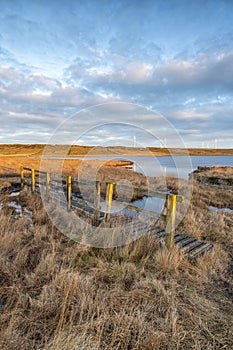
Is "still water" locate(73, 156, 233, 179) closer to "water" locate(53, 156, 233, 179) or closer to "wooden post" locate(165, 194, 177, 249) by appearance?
"water" locate(53, 156, 233, 179)

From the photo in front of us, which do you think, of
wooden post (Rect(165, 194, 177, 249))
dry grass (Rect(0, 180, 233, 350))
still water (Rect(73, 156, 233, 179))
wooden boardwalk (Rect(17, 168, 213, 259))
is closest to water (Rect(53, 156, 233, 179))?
still water (Rect(73, 156, 233, 179))

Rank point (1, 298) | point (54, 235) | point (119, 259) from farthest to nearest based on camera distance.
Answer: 1. point (54, 235)
2. point (119, 259)
3. point (1, 298)

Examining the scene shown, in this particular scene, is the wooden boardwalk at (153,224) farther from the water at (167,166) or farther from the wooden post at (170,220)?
the water at (167,166)

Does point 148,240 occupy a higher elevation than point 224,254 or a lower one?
higher

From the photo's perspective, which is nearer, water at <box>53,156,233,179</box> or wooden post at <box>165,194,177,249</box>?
wooden post at <box>165,194,177,249</box>

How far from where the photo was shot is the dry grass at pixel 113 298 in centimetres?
275

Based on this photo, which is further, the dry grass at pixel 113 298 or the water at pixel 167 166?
the water at pixel 167 166

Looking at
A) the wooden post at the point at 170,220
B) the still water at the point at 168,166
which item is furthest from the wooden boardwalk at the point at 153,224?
the still water at the point at 168,166

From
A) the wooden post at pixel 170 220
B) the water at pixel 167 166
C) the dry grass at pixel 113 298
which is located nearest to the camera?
the dry grass at pixel 113 298

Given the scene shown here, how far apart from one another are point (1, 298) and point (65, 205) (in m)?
7.20

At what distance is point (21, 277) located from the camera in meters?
4.12

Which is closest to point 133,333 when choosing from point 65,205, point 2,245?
point 2,245

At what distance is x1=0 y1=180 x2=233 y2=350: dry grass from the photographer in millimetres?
2752

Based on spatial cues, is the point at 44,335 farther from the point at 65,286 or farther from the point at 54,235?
the point at 54,235
